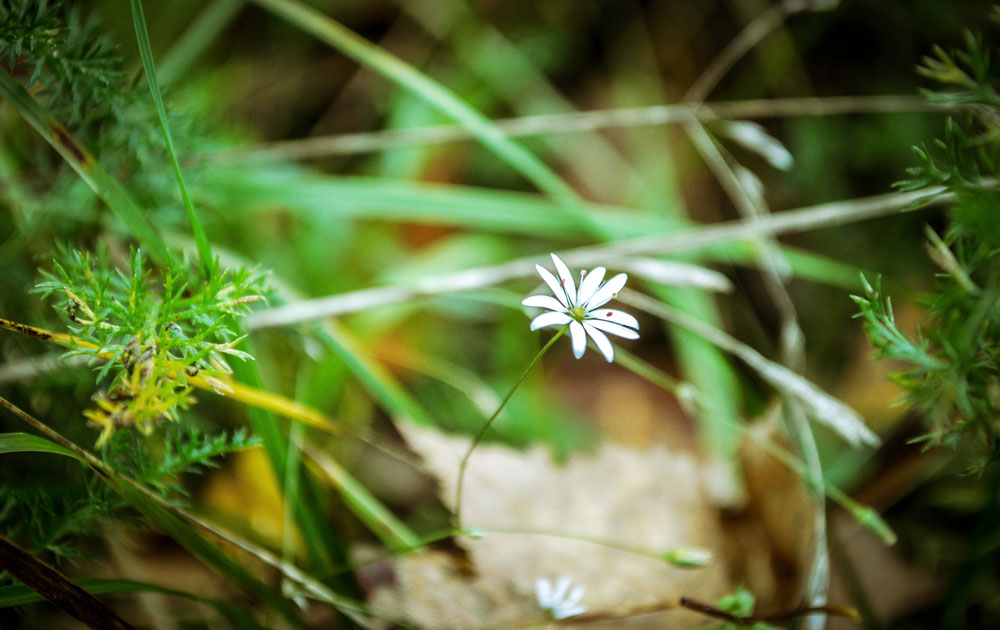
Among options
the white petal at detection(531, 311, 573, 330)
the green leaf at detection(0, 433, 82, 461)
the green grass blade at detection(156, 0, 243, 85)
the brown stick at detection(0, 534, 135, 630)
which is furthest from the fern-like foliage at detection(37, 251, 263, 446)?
the green grass blade at detection(156, 0, 243, 85)

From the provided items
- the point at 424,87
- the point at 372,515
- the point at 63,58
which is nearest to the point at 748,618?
the point at 372,515

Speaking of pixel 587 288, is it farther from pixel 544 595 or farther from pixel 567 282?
pixel 544 595

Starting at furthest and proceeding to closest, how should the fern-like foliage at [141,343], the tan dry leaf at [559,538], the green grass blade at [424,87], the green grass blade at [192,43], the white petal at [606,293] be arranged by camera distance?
the green grass blade at [192,43]
the green grass blade at [424,87]
the tan dry leaf at [559,538]
the white petal at [606,293]
the fern-like foliage at [141,343]

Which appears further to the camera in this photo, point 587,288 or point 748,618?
point 748,618

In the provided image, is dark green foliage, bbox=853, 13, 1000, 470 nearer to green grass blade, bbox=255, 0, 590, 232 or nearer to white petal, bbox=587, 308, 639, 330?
white petal, bbox=587, 308, 639, 330

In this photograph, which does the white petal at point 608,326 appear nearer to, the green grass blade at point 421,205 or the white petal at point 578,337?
the white petal at point 578,337

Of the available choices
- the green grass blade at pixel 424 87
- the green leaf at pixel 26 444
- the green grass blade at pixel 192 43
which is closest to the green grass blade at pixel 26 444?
the green leaf at pixel 26 444
